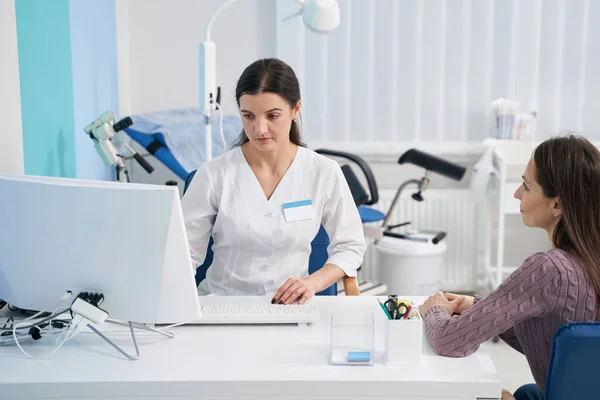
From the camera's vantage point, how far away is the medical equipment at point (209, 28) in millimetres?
2727

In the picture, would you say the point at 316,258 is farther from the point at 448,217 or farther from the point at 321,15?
the point at 448,217

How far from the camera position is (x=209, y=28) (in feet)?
9.85

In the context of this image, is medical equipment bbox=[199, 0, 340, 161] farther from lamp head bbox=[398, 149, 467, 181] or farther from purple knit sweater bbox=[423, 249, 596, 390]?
purple knit sweater bbox=[423, 249, 596, 390]

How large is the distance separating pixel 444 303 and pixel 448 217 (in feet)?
8.01

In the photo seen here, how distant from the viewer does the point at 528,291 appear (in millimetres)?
1504

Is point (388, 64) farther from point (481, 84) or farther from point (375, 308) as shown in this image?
point (375, 308)

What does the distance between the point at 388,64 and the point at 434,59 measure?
0.79ft

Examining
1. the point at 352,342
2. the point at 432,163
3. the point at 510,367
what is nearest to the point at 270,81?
the point at 352,342

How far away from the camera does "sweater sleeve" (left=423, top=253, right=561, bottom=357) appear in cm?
150

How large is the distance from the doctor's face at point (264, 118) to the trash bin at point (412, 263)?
1.81 m

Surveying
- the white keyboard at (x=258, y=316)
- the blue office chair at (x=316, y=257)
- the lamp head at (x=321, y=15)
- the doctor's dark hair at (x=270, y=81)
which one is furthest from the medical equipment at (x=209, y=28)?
the white keyboard at (x=258, y=316)

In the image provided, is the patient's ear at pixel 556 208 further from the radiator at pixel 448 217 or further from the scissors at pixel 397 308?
the radiator at pixel 448 217

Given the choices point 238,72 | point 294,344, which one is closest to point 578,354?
point 294,344

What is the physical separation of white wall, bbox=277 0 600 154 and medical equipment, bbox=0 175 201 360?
2.68m
